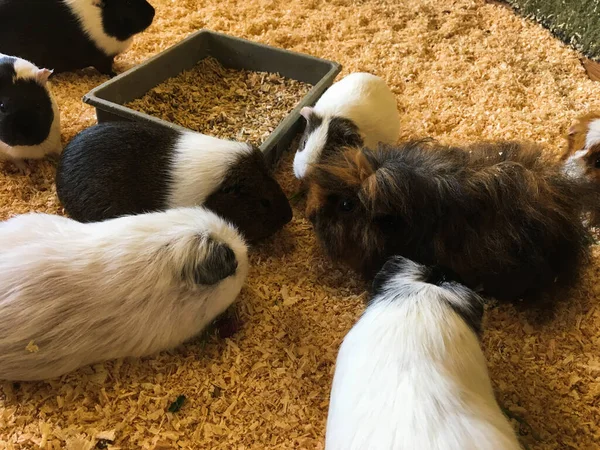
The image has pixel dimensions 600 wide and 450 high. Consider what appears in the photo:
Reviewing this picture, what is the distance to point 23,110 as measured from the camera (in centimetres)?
229

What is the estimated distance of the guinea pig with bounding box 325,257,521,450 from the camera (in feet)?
3.86

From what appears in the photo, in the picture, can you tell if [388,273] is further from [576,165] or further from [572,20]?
[572,20]

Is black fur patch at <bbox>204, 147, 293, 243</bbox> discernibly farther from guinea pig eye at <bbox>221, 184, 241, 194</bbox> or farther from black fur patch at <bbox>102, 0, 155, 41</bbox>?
black fur patch at <bbox>102, 0, 155, 41</bbox>

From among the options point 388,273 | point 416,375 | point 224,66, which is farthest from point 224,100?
point 416,375

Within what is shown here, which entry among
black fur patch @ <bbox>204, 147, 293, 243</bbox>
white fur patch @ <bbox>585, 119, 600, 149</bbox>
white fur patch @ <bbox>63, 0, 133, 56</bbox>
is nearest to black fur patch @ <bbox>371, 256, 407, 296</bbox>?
black fur patch @ <bbox>204, 147, 293, 243</bbox>

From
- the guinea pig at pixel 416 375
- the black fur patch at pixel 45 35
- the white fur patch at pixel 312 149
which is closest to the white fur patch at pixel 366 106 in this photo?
the white fur patch at pixel 312 149

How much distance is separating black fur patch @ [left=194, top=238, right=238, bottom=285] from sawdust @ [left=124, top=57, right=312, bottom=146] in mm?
1015

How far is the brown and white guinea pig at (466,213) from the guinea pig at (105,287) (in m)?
0.47

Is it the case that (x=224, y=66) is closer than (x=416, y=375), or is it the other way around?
(x=416, y=375)

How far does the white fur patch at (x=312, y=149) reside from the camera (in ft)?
7.38

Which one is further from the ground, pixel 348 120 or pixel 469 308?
pixel 469 308

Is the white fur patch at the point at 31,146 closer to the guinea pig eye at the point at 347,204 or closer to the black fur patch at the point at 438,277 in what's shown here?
the guinea pig eye at the point at 347,204

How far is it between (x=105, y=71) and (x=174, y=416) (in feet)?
7.51

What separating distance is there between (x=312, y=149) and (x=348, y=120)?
23cm
